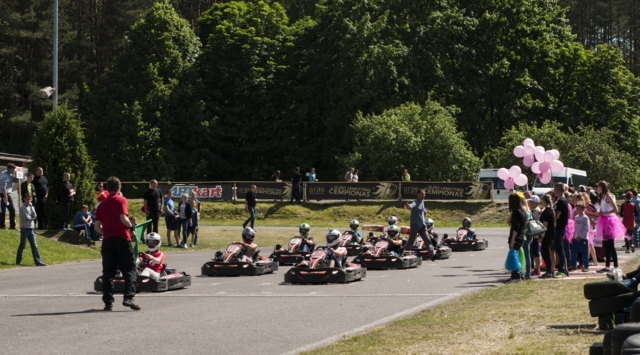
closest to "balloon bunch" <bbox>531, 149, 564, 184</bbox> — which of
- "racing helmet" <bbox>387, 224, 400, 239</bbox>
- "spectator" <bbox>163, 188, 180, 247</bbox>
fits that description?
"racing helmet" <bbox>387, 224, 400, 239</bbox>

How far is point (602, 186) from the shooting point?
21.9 metres

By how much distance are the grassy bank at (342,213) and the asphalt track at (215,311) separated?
75.3 ft

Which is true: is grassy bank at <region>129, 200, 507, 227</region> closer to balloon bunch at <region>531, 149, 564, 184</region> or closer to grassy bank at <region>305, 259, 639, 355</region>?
balloon bunch at <region>531, 149, 564, 184</region>

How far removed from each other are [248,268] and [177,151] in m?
45.9

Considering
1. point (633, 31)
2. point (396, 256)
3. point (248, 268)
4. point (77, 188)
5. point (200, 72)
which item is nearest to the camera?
point (248, 268)

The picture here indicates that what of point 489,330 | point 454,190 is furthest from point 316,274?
point 454,190

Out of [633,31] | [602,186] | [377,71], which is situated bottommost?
[602,186]

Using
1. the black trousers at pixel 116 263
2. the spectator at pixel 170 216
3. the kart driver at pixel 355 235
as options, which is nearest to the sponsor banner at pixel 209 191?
the spectator at pixel 170 216

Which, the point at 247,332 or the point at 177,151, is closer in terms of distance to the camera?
the point at 247,332

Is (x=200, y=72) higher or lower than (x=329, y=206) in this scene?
higher

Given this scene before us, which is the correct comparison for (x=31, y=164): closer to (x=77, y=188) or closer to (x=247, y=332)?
(x=77, y=188)

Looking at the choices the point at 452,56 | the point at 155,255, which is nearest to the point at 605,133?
the point at 452,56

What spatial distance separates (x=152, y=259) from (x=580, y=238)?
9390 mm

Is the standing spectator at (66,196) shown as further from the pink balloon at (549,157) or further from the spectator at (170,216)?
the pink balloon at (549,157)
